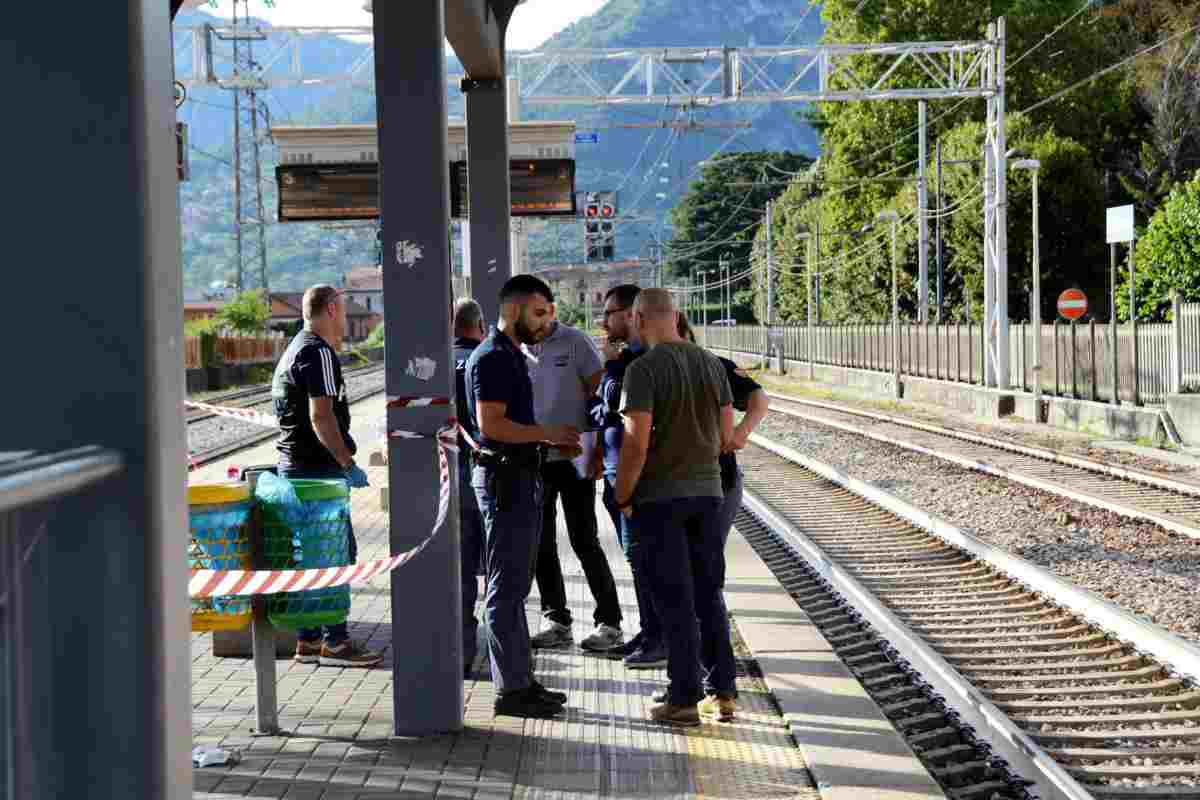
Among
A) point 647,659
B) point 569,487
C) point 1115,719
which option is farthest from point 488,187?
point 1115,719

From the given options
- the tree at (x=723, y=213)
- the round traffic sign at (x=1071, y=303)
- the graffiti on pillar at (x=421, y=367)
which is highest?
the tree at (x=723, y=213)

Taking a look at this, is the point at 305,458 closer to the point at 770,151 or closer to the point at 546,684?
the point at 546,684

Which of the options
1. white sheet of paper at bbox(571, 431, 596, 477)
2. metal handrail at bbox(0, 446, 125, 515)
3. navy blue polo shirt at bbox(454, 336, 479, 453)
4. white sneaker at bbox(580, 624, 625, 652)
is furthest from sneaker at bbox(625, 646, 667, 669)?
metal handrail at bbox(0, 446, 125, 515)

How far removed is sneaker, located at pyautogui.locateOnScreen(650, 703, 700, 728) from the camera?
6828mm

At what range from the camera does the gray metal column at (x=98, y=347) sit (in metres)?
2.79

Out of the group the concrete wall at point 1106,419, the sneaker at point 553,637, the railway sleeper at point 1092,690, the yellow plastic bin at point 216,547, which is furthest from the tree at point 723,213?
the yellow plastic bin at point 216,547

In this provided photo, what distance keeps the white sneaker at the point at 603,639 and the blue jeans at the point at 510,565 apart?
1.71 meters

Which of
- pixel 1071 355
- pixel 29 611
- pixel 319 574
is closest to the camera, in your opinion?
pixel 29 611

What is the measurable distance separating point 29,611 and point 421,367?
13.3 ft

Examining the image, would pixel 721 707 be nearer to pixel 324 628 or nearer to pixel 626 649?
pixel 626 649

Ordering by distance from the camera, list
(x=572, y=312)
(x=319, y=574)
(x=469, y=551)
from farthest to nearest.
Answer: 1. (x=572, y=312)
2. (x=469, y=551)
3. (x=319, y=574)

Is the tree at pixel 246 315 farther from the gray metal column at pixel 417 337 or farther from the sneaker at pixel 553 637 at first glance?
the gray metal column at pixel 417 337

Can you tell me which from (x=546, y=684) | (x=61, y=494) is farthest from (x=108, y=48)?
(x=546, y=684)

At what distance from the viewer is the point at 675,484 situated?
264 inches
